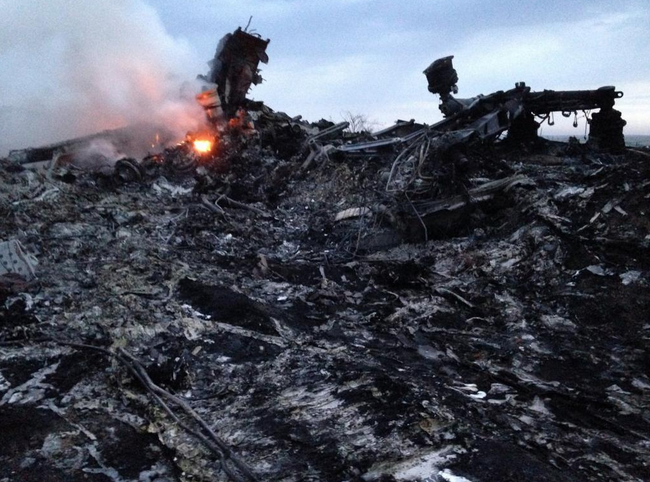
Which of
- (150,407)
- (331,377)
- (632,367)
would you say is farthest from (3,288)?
(632,367)

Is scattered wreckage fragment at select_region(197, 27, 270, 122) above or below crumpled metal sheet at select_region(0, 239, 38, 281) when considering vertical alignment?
above

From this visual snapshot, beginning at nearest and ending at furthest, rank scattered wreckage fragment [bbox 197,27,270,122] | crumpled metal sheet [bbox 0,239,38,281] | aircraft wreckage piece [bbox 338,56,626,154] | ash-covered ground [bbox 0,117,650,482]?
1. ash-covered ground [bbox 0,117,650,482]
2. crumpled metal sheet [bbox 0,239,38,281]
3. aircraft wreckage piece [bbox 338,56,626,154]
4. scattered wreckage fragment [bbox 197,27,270,122]

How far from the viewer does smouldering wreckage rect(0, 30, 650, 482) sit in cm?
297

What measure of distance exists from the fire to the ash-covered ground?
4.55 metres

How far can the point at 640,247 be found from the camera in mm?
5379

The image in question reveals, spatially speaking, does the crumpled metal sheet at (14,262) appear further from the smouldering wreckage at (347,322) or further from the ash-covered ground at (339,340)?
the ash-covered ground at (339,340)

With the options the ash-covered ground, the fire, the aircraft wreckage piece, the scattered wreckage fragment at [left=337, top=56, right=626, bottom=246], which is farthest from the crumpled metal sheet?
the fire

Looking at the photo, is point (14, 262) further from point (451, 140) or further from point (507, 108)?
point (507, 108)

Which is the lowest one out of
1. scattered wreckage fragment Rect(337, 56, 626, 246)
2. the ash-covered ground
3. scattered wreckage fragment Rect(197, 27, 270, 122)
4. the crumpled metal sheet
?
the ash-covered ground

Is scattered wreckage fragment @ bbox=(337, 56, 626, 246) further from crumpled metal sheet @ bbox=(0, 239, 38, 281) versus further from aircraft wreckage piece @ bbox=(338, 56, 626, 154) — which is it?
crumpled metal sheet @ bbox=(0, 239, 38, 281)

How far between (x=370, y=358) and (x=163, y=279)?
292 cm

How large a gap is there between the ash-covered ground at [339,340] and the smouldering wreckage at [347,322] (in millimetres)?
20

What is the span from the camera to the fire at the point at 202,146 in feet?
42.9

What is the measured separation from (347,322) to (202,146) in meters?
9.61
